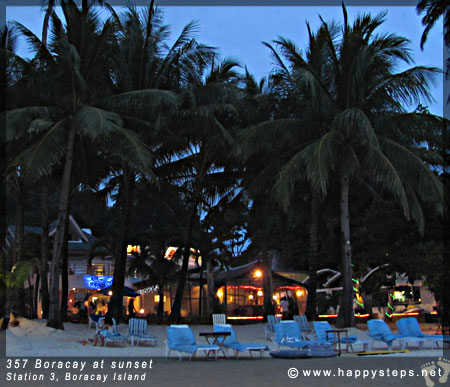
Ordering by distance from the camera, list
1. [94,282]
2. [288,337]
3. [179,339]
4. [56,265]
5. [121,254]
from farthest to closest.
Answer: [94,282] → [121,254] → [56,265] → [288,337] → [179,339]

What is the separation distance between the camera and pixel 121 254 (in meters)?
21.8

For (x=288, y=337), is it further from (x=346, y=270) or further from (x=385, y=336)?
(x=346, y=270)

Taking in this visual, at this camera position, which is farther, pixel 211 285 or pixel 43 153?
pixel 211 285

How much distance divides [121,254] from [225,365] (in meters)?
10.8

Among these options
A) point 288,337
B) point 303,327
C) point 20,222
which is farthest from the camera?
point 20,222

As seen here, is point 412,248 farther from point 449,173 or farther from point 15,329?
point 15,329

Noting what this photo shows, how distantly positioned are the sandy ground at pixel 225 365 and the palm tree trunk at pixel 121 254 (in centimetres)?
376

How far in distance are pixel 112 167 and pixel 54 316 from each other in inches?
295

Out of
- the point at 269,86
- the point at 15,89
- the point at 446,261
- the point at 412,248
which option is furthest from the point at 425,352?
the point at 15,89

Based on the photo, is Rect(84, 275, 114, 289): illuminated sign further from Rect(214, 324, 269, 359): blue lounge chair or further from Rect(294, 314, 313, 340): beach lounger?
Rect(214, 324, 269, 359): blue lounge chair

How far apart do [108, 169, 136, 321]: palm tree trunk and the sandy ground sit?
12.3ft

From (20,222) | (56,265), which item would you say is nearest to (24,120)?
(56,265)

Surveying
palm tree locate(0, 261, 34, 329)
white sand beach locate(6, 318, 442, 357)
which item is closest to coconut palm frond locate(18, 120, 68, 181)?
palm tree locate(0, 261, 34, 329)

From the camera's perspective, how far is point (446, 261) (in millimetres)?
19562
